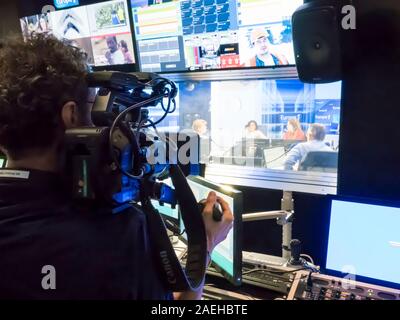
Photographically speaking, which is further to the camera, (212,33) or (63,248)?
(212,33)

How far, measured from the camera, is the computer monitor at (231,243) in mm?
1423

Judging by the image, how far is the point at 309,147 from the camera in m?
2.11

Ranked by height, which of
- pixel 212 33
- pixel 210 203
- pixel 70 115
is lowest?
pixel 210 203

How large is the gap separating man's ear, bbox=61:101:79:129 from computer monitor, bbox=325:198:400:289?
1.10 metres

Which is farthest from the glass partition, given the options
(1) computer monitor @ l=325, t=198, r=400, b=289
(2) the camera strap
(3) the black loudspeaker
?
(2) the camera strap

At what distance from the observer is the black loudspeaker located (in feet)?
5.17

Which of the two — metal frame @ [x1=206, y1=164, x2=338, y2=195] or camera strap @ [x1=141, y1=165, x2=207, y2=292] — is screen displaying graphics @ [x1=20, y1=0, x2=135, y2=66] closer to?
metal frame @ [x1=206, y1=164, x2=338, y2=195]

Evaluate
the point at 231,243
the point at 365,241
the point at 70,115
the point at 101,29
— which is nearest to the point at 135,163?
the point at 70,115

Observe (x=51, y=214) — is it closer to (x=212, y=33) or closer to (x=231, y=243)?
(x=231, y=243)

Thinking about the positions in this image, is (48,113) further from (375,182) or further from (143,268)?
(375,182)

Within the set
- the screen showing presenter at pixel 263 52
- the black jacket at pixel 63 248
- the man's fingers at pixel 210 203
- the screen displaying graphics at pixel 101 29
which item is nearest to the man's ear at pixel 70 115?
the black jacket at pixel 63 248

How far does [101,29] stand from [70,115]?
1921mm

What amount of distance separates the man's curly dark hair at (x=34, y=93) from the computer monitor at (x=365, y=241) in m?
1.14
